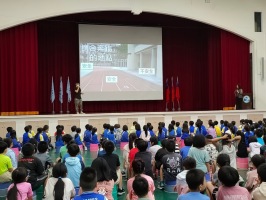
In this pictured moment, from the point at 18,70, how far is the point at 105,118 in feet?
12.1

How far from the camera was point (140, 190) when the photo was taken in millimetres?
2525

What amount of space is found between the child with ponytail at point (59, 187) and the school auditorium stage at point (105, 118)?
8275 millimetres

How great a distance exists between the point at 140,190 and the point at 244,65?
13405 millimetres

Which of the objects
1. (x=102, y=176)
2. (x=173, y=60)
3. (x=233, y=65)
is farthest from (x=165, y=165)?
(x=173, y=60)

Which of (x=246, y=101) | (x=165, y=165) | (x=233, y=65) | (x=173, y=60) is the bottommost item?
(x=165, y=165)

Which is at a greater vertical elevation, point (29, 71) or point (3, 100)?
point (29, 71)

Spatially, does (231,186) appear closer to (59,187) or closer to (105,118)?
(59,187)

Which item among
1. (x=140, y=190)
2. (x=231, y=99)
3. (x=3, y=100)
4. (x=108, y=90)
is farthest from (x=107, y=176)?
(x=231, y=99)

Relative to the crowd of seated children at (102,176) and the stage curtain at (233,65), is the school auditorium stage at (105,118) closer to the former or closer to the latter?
the stage curtain at (233,65)

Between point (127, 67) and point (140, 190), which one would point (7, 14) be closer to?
point (127, 67)

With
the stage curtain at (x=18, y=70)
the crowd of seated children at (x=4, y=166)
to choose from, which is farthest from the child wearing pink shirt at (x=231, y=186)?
the stage curtain at (x=18, y=70)

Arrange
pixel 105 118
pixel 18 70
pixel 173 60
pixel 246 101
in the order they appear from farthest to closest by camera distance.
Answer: pixel 173 60, pixel 246 101, pixel 18 70, pixel 105 118

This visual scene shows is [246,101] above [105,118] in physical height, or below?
above

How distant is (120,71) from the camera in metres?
14.2
